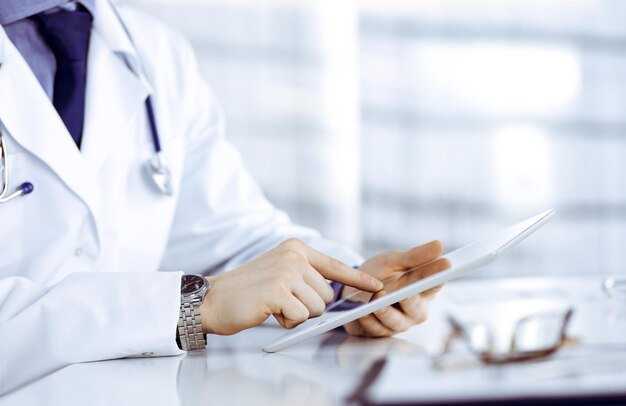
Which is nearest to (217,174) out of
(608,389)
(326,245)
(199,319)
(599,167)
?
(326,245)

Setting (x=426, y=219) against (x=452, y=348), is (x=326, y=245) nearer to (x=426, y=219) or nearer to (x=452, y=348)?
(x=452, y=348)

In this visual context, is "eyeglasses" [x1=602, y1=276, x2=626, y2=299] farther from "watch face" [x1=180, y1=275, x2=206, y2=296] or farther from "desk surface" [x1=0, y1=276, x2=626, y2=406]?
"watch face" [x1=180, y1=275, x2=206, y2=296]

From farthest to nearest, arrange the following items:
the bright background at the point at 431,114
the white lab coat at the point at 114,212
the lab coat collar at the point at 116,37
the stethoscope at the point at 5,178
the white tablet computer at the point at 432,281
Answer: the bright background at the point at 431,114 < the lab coat collar at the point at 116,37 < the stethoscope at the point at 5,178 < the white lab coat at the point at 114,212 < the white tablet computer at the point at 432,281

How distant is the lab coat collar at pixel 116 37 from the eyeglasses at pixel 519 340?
2.39 ft

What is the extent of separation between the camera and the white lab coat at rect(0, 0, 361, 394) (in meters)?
0.76

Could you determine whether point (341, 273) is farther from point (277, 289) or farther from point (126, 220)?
point (126, 220)

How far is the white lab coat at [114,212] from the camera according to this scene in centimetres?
76

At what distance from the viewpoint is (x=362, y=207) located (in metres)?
4.13


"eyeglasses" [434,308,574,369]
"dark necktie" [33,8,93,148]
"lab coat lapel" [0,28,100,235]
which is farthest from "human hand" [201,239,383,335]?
"dark necktie" [33,8,93,148]

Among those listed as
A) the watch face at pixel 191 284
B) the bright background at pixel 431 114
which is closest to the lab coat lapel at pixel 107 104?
the watch face at pixel 191 284

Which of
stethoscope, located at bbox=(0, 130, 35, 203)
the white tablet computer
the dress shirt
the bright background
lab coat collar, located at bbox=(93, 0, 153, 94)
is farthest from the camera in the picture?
the bright background

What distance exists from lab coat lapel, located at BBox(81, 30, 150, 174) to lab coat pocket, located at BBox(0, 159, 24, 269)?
0.38 ft

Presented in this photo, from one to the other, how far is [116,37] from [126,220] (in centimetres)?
30

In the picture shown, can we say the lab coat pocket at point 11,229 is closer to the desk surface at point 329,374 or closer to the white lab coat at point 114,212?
the white lab coat at point 114,212
